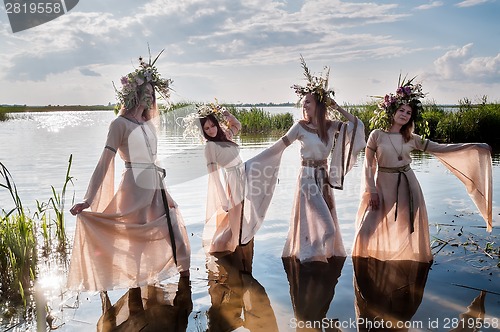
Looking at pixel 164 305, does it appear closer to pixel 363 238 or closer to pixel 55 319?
pixel 55 319

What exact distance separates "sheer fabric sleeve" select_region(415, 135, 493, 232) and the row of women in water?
0.04ft

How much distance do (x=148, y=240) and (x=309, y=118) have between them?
2467 mm

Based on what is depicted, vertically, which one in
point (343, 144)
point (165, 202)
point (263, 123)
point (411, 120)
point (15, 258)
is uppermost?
point (411, 120)

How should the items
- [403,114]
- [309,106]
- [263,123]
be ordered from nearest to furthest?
[403,114]
[309,106]
[263,123]

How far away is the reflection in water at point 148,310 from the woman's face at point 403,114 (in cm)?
318

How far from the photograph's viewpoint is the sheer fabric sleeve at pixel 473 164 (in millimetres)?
6297

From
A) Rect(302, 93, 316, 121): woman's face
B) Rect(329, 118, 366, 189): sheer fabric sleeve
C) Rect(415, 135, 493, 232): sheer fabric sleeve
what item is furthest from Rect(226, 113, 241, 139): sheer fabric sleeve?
Rect(415, 135, 493, 232): sheer fabric sleeve

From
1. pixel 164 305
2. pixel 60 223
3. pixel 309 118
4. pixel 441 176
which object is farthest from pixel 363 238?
pixel 441 176

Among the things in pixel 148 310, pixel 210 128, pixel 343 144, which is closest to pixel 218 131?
pixel 210 128

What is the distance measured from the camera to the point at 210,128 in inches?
265

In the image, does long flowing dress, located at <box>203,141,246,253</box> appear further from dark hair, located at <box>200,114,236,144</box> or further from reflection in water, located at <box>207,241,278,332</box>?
reflection in water, located at <box>207,241,278,332</box>

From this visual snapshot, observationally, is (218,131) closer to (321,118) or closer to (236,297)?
(321,118)

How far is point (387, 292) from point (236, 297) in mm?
1587

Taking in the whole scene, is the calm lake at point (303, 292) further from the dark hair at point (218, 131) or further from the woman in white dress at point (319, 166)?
the dark hair at point (218, 131)
